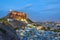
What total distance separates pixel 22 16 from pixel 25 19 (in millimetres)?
1521

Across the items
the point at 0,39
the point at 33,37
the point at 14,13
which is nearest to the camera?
the point at 0,39

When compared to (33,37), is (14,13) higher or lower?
higher

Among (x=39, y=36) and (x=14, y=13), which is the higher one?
(x=14, y=13)

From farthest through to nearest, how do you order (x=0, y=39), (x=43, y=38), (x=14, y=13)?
(x=14, y=13) → (x=43, y=38) → (x=0, y=39)

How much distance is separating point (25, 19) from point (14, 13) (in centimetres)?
394

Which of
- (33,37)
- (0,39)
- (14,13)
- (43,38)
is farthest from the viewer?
(14,13)

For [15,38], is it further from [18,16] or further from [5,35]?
[18,16]

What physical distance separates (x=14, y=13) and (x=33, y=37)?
21.3 metres

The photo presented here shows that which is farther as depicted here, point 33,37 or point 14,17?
point 14,17

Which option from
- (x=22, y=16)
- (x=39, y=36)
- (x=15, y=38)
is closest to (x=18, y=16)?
(x=22, y=16)

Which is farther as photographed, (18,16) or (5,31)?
(18,16)

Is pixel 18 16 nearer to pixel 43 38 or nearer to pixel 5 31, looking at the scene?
pixel 43 38

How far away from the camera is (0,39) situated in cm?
1135

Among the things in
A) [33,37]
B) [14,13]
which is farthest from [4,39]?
[14,13]
